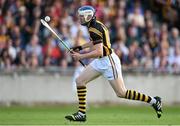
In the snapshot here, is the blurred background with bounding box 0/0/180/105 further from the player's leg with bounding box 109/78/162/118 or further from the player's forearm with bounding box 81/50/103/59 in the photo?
the player's forearm with bounding box 81/50/103/59

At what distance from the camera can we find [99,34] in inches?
590

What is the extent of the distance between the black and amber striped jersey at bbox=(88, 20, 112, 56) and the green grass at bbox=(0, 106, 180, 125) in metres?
1.61

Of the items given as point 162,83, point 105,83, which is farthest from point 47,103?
point 162,83

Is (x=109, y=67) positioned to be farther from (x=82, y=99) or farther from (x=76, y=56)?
(x=82, y=99)

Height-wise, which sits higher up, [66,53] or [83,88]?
[66,53]

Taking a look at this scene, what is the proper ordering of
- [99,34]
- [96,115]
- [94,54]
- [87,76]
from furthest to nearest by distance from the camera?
[96,115], [87,76], [99,34], [94,54]

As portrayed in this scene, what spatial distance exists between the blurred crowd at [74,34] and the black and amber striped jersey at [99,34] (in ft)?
25.3

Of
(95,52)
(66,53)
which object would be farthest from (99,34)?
(66,53)

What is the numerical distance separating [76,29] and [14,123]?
8.81 m

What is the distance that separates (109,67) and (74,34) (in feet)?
27.7

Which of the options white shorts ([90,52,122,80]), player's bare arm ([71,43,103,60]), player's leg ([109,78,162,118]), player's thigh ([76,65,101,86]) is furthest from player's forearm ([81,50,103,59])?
player's leg ([109,78,162,118])

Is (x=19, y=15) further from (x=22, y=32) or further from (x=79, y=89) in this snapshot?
(x=79, y=89)

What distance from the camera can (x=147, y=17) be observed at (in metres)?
24.7

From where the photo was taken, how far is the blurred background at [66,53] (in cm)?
2264
